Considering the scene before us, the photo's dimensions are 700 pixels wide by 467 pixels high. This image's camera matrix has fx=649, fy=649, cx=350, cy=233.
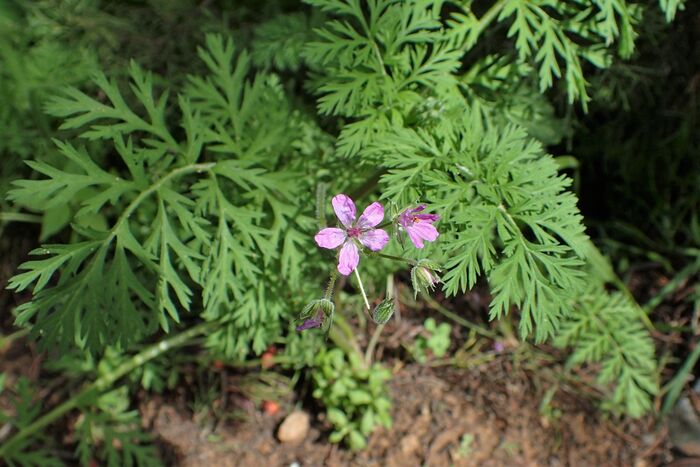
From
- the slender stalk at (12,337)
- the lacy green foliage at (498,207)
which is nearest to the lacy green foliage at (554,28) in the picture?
the lacy green foliage at (498,207)

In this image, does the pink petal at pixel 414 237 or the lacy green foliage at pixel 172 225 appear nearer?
the pink petal at pixel 414 237

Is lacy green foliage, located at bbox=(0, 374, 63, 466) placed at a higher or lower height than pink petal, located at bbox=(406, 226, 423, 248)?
lower

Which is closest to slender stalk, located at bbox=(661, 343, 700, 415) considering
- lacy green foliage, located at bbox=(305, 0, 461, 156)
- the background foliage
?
the background foliage

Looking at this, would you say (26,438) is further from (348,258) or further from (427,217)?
(427,217)

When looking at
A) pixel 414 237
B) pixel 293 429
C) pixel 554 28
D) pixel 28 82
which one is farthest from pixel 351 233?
pixel 28 82

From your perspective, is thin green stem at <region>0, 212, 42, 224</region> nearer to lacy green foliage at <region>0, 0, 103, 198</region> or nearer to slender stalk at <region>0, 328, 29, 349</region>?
lacy green foliage at <region>0, 0, 103, 198</region>

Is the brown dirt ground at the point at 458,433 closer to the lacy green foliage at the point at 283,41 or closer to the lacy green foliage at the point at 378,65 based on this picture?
the lacy green foliage at the point at 378,65

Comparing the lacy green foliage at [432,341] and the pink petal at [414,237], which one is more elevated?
the pink petal at [414,237]
